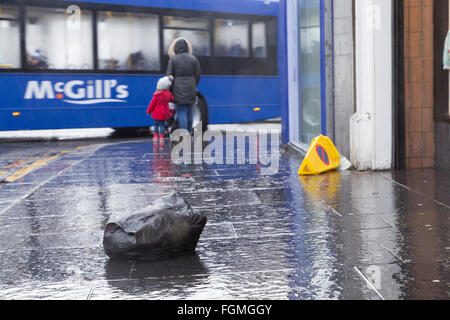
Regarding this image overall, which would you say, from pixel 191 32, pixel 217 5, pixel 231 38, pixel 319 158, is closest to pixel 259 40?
pixel 231 38

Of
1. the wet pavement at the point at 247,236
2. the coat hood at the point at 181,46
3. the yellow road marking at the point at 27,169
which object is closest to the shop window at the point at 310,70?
the wet pavement at the point at 247,236

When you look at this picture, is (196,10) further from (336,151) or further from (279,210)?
(279,210)

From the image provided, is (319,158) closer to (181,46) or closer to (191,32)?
(181,46)

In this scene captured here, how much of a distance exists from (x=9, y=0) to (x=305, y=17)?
6.73m

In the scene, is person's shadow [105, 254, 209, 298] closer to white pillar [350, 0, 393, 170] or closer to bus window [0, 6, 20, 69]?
white pillar [350, 0, 393, 170]

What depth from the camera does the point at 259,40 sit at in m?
17.6

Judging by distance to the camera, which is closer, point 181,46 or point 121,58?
point 181,46

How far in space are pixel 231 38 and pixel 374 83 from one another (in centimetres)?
950

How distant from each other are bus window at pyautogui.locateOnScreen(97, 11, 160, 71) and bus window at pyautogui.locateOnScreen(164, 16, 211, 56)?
273 millimetres

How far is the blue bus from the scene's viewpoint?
14.8 metres

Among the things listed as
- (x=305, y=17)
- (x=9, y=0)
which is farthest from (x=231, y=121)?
(x=305, y=17)

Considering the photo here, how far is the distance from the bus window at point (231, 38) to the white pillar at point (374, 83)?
29.5 feet

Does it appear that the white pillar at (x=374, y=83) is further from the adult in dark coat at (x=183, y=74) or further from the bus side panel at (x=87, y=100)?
the bus side panel at (x=87, y=100)

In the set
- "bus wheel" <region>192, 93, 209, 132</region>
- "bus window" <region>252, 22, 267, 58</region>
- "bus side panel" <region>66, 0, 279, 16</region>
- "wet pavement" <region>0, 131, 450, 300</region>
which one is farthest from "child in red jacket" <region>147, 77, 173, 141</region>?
"wet pavement" <region>0, 131, 450, 300</region>
